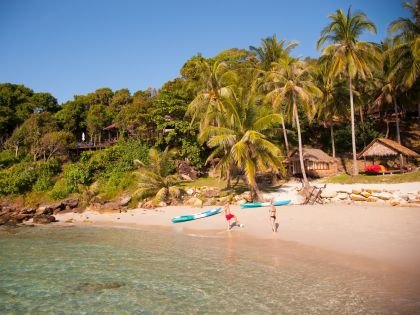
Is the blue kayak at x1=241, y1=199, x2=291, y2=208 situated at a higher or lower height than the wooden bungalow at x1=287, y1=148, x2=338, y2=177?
lower

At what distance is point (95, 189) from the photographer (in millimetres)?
28500

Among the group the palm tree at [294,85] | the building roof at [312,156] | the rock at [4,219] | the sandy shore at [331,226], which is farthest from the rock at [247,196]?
the rock at [4,219]

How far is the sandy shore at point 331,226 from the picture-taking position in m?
10.7

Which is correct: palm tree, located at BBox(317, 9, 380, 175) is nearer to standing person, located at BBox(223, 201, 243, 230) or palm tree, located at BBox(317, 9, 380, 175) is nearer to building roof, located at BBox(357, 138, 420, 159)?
building roof, located at BBox(357, 138, 420, 159)

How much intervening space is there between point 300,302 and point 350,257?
149 inches

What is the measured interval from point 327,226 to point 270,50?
74.4 feet

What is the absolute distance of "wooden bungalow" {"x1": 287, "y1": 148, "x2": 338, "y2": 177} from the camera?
2878cm

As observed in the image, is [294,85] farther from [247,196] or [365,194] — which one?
[365,194]

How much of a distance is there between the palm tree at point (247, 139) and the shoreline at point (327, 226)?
295 cm

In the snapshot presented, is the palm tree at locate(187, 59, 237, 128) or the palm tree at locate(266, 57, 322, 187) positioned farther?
the palm tree at locate(187, 59, 237, 128)

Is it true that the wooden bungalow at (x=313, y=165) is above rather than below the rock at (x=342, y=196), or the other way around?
above

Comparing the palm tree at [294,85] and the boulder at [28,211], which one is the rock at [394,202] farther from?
the boulder at [28,211]

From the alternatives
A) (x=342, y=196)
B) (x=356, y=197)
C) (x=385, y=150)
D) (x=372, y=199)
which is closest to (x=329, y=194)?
(x=342, y=196)

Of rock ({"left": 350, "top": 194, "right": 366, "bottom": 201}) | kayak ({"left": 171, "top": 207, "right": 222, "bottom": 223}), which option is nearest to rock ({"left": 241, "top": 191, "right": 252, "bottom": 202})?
kayak ({"left": 171, "top": 207, "right": 222, "bottom": 223})
